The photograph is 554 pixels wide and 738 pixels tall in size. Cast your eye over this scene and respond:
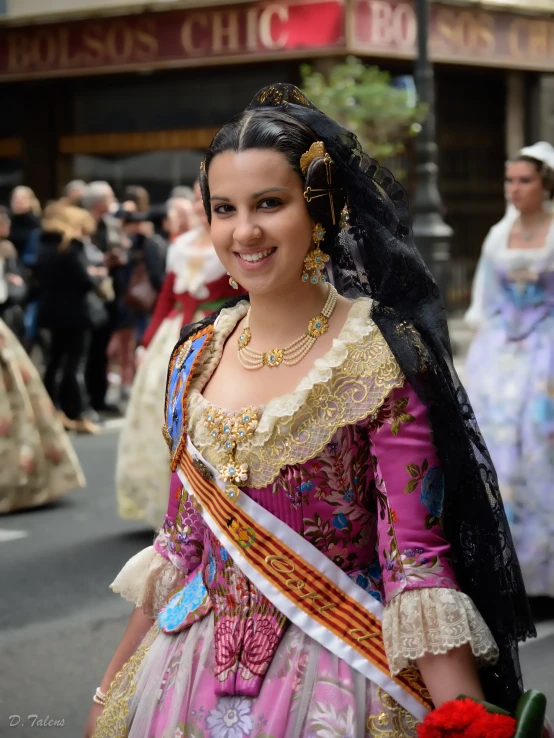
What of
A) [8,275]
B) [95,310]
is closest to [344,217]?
[8,275]

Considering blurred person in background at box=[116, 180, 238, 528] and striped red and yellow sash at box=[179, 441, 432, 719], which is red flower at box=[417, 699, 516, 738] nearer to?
striped red and yellow sash at box=[179, 441, 432, 719]

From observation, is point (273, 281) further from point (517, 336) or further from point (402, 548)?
point (517, 336)

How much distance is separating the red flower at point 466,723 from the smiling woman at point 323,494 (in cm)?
18

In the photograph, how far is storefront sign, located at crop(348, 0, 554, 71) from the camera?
16.7 m

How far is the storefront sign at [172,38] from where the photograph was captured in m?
16.6

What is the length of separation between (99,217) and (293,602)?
10396 mm

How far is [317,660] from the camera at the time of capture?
7.23 feet

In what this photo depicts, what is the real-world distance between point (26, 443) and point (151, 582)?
560cm

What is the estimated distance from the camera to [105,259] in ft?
40.3

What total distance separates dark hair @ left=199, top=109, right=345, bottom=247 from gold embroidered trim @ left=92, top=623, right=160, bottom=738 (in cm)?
87

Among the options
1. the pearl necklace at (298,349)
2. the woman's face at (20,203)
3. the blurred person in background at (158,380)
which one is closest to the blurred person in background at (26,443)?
the blurred person in background at (158,380)

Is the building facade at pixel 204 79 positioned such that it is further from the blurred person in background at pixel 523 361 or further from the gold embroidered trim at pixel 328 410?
the gold embroidered trim at pixel 328 410

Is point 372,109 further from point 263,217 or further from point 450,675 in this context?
point 450,675

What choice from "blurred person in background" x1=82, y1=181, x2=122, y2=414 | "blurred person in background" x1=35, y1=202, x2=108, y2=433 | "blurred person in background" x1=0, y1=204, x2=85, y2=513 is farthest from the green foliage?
"blurred person in background" x1=0, y1=204, x2=85, y2=513
